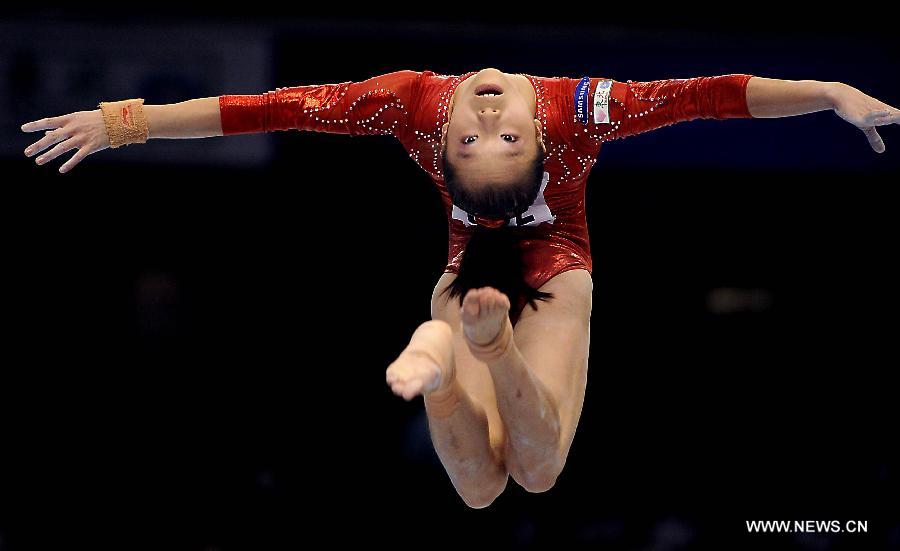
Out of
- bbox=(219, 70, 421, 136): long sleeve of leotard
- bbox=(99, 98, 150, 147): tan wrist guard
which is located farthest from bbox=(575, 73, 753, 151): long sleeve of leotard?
bbox=(99, 98, 150, 147): tan wrist guard

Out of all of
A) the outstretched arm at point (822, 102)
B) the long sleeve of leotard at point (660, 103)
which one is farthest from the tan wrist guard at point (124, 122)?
the outstretched arm at point (822, 102)

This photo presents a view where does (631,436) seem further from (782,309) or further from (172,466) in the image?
(172,466)

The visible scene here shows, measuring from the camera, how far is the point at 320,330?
16.4ft

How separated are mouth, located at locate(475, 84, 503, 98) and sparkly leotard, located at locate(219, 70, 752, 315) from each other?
152 mm

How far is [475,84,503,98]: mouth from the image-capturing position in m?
2.95

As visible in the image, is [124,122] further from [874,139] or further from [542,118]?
[874,139]

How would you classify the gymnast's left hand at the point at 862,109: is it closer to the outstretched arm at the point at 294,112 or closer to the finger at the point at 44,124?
the outstretched arm at the point at 294,112

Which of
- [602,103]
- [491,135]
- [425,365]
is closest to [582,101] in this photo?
[602,103]

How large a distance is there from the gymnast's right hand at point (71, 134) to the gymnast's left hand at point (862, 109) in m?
1.93

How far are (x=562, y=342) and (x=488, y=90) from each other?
676mm

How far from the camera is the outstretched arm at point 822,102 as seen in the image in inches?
108

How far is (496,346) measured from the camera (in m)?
2.53

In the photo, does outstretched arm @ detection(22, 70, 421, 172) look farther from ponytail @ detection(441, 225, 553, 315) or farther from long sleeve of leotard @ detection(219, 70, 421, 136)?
ponytail @ detection(441, 225, 553, 315)

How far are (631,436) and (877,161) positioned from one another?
61.2 inches
